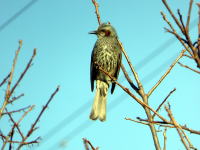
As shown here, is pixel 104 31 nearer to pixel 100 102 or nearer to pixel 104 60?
pixel 104 60

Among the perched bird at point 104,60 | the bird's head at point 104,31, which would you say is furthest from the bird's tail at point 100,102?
the bird's head at point 104,31

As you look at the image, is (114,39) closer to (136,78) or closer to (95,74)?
(95,74)

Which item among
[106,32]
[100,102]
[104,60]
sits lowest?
[100,102]

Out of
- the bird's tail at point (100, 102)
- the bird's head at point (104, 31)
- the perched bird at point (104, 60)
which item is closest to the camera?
the bird's tail at point (100, 102)

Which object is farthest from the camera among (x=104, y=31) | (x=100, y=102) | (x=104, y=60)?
(x=104, y=31)

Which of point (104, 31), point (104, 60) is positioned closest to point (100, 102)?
point (104, 60)

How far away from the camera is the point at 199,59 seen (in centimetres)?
150

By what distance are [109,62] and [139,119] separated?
3.82m

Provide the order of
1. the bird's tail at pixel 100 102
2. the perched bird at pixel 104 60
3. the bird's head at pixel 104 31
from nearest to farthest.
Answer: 1. the bird's tail at pixel 100 102
2. the perched bird at pixel 104 60
3. the bird's head at pixel 104 31

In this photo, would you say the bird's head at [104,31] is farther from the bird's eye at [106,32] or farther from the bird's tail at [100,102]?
the bird's tail at [100,102]

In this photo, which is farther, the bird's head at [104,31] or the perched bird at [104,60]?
the bird's head at [104,31]

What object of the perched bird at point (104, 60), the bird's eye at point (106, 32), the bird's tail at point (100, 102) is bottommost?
the bird's tail at point (100, 102)

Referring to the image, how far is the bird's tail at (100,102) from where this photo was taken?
441 cm

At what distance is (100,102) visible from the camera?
4.87m
